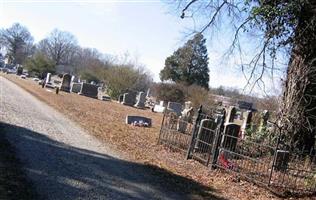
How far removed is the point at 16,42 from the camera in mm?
117500

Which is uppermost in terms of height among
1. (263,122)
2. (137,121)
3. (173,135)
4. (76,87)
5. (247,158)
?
(263,122)

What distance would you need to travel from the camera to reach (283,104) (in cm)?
1473

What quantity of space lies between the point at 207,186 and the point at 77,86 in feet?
117

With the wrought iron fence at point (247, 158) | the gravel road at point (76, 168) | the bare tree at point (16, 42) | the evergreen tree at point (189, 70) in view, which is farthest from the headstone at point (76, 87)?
the bare tree at point (16, 42)

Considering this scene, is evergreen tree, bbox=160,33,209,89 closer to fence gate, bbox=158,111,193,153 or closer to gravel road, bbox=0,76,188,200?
fence gate, bbox=158,111,193,153

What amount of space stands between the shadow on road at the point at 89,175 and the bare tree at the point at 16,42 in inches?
4138

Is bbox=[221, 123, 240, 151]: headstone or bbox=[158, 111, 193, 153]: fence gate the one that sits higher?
bbox=[221, 123, 240, 151]: headstone

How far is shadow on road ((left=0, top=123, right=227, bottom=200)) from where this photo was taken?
7457 mm

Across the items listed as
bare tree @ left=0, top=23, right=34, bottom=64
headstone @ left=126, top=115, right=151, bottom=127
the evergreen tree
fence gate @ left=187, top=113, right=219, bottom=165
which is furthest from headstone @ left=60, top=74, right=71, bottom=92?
bare tree @ left=0, top=23, right=34, bottom=64

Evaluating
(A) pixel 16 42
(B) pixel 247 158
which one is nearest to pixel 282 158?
(B) pixel 247 158

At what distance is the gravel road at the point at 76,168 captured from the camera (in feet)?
24.4

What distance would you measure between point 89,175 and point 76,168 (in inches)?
20.9

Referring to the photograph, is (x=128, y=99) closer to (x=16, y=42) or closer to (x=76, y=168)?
(x=76, y=168)

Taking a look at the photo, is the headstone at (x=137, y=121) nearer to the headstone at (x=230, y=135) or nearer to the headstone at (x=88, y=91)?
the headstone at (x=230, y=135)
